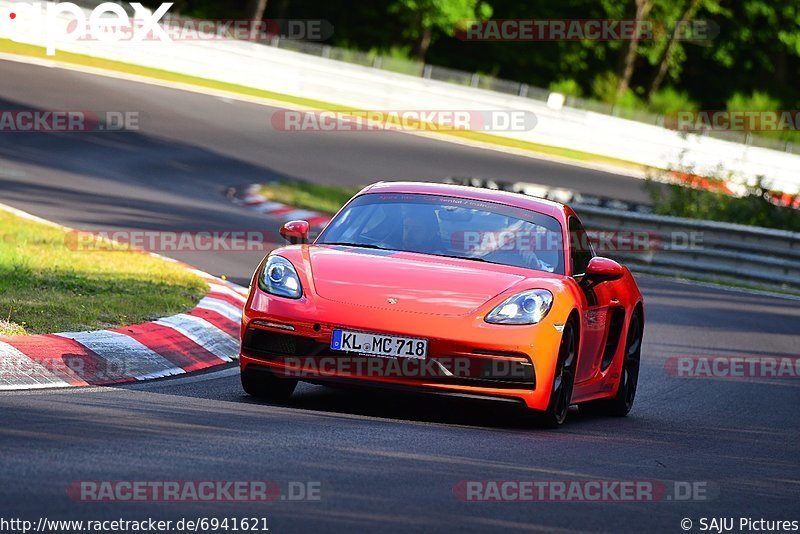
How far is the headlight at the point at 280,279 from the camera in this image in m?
8.45

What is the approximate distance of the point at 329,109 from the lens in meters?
37.3

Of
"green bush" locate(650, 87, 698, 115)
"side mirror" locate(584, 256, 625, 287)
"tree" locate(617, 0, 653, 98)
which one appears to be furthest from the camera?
"tree" locate(617, 0, 653, 98)

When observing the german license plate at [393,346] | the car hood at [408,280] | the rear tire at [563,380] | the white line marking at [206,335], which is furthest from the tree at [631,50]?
the german license plate at [393,346]

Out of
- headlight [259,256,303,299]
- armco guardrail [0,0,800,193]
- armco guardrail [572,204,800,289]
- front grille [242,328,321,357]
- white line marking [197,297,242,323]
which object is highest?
headlight [259,256,303,299]

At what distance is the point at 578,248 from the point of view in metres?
9.77

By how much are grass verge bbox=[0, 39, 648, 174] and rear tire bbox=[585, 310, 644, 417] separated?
2415 centimetres

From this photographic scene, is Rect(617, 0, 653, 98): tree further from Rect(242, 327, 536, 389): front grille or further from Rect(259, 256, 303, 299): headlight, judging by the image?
Rect(242, 327, 536, 389): front grille

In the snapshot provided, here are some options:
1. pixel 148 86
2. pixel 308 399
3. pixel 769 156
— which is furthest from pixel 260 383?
pixel 769 156

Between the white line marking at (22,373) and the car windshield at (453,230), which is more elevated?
the car windshield at (453,230)

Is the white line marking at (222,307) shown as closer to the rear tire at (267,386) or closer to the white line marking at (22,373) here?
the rear tire at (267,386)

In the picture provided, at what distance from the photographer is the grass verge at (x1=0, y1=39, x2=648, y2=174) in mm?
35000

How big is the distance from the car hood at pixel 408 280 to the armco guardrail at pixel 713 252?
13.8 meters

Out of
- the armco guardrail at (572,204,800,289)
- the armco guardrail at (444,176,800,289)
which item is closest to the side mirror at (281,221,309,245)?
the armco guardrail at (444,176,800,289)

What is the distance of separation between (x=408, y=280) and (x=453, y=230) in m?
0.89
